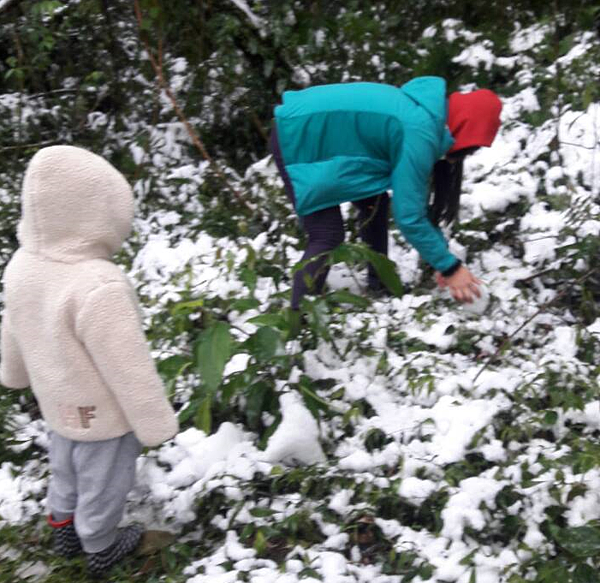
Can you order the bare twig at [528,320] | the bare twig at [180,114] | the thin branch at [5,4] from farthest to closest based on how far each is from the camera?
1. the thin branch at [5,4]
2. the bare twig at [180,114]
3. the bare twig at [528,320]

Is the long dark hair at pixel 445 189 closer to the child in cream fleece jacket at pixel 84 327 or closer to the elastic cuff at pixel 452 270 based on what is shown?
the elastic cuff at pixel 452 270

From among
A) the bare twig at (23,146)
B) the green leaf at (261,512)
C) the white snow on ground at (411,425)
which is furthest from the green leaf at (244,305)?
the bare twig at (23,146)

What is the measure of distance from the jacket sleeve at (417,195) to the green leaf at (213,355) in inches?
38.1

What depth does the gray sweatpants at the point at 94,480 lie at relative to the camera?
2.30 m

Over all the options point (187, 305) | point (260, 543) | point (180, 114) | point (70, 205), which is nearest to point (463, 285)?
point (187, 305)

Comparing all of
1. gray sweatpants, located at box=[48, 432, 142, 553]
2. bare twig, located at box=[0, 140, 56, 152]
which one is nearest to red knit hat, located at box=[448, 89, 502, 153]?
gray sweatpants, located at box=[48, 432, 142, 553]

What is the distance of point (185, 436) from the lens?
2.98 m

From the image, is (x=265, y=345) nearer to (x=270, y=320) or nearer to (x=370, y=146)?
(x=270, y=320)

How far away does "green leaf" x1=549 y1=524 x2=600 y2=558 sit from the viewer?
2.23 m

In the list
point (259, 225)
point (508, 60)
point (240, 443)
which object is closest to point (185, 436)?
point (240, 443)

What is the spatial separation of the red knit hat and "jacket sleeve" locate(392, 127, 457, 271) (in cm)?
14

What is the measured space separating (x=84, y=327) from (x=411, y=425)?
1422 millimetres

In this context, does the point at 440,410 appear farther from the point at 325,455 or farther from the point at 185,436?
the point at 185,436

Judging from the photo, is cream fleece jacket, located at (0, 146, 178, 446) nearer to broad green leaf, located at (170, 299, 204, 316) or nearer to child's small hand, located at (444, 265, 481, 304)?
broad green leaf, located at (170, 299, 204, 316)
